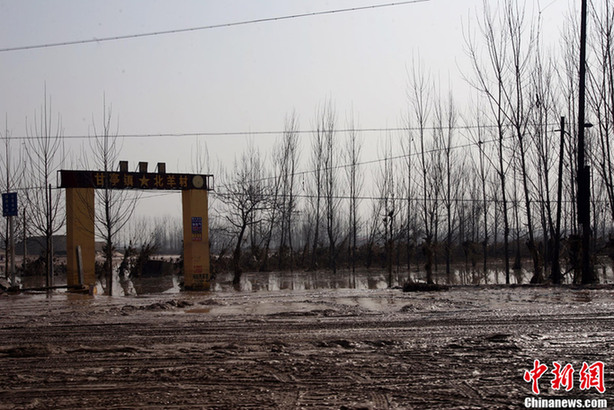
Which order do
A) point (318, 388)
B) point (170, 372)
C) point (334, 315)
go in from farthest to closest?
1. point (334, 315)
2. point (170, 372)
3. point (318, 388)

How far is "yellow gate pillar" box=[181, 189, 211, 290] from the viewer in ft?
67.6

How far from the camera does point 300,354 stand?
6336 millimetres

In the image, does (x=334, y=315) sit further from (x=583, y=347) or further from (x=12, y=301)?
(x=12, y=301)

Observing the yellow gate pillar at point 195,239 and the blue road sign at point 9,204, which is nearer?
the blue road sign at point 9,204

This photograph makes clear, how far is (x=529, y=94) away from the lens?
20.2 meters

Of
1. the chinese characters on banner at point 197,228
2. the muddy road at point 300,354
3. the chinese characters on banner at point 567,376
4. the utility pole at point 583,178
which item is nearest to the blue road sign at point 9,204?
the muddy road at point 300,354

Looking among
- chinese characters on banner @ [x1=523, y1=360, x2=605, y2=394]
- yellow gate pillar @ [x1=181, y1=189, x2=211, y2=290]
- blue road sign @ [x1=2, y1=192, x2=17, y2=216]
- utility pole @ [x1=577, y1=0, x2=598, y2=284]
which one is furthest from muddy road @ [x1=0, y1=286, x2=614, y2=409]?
yellow gate pillar @ [x1=181, y1=189, x2=211, y2=290]

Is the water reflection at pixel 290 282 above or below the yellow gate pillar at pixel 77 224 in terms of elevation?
below

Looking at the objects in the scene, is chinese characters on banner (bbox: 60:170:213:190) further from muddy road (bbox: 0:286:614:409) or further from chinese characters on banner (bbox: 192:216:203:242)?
muddy road (bbox: 0:286:614:409)

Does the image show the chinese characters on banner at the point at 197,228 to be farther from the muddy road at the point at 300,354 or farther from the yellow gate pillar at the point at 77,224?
the muddy road at the point at 300,354

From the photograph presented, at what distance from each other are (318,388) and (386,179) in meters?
27.1

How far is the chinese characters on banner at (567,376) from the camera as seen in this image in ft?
16.1

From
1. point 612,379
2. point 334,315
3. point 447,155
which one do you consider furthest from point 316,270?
point 612,379

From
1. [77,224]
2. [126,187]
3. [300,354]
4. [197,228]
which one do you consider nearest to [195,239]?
[197,228]
